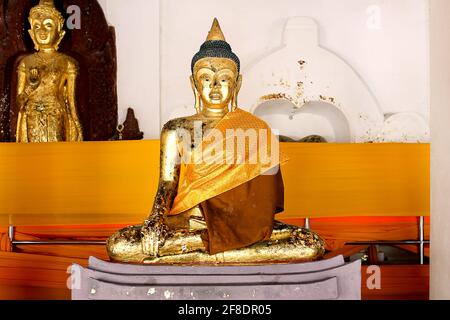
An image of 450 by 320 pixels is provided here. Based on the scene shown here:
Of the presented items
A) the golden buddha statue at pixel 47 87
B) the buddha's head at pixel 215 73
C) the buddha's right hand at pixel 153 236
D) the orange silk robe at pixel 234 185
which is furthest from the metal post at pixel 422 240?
the golden buddha statue at pixel 47 87

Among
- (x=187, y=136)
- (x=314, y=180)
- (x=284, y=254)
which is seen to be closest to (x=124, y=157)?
(x=187, y=136)

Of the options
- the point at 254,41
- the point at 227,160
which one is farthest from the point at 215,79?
the point at 254,41

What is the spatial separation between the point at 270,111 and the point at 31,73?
59.0 inches

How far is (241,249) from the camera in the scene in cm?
239

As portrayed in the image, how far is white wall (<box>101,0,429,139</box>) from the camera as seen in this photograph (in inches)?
155

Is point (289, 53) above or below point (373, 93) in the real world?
above

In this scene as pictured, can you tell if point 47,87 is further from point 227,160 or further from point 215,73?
point 227,160

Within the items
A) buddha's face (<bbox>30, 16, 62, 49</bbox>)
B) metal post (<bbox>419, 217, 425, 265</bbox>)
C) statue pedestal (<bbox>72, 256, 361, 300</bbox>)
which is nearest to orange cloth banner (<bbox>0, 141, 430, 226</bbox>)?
metal post (<bbox>419, 217, 425, 265</bbox>)

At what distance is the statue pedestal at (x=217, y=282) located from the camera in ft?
7.14

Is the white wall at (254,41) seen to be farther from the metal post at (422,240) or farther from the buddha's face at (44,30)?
the metal post at (422,240)

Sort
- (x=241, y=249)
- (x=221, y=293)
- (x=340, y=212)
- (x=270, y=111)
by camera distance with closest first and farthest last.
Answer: (x=221, y=293), (x=241, y=249), (x=340, y=212), (x=270, y=111)

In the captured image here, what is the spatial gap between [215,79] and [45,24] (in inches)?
56.2

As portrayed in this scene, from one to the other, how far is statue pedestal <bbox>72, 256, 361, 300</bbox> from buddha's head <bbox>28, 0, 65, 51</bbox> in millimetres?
1906

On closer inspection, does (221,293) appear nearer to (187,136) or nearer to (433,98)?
(187,136)
